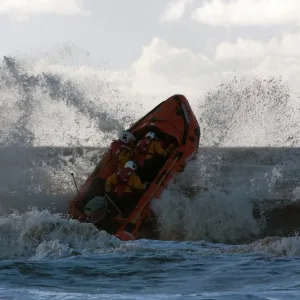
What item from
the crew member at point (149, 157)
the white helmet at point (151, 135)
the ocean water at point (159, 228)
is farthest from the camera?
the white helmet at point (151, 135)

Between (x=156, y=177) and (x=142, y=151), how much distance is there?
3.45 feet

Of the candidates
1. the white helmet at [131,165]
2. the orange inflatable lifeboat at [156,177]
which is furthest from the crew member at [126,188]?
the orange inflatable lifeboat at [156,177]

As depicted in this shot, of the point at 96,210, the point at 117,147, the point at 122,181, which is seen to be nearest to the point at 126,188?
the point at 122,181

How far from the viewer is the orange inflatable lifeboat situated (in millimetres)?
11700

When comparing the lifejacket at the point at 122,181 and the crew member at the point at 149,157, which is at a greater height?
the crew member at the point at 149,157

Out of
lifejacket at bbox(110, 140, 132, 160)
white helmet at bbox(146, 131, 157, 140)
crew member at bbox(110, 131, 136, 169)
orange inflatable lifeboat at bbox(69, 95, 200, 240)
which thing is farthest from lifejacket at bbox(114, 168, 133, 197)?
white helmet at bbox(146, 131, 157, 140)

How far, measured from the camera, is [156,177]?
12391 millimetres

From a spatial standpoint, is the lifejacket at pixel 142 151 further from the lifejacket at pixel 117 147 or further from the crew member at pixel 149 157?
the lifejacket at pixel 117 147

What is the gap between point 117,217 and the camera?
38.5ft

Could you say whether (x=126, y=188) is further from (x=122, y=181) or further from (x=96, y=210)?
(x=96, y=210)

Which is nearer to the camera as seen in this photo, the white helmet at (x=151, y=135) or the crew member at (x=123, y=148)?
the crew member at (x=123, y=148)

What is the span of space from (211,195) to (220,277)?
7847 mm

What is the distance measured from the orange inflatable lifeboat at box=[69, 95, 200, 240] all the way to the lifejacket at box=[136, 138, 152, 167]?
1.31 feet

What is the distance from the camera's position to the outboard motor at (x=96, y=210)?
1190 centimetres
